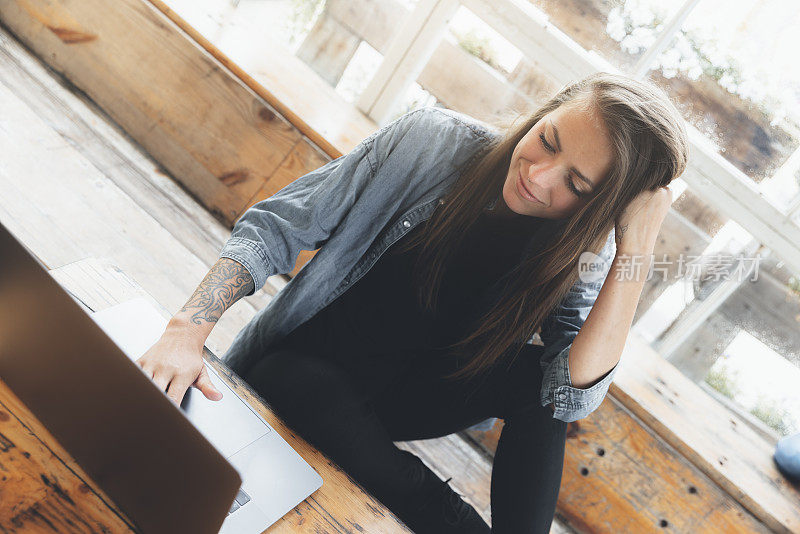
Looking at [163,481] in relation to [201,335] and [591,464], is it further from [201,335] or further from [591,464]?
[591,464]

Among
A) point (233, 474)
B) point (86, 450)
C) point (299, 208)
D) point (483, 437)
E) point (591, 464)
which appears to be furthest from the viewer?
point (483, 437)

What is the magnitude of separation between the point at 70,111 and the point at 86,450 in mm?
1727

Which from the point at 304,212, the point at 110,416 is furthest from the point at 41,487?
the point at 304,212

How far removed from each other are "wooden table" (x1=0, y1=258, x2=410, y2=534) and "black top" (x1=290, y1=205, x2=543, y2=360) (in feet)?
1.40

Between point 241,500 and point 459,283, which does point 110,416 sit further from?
point 459,283

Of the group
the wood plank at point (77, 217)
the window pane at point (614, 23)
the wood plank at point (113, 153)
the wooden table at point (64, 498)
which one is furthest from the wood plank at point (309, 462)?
the window pane at point (614, 23)

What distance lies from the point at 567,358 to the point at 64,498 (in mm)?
940

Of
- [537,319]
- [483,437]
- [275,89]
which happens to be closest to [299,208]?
[537,319]

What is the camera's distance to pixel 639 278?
1250mm

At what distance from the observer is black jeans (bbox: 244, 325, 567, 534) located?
3.64ft

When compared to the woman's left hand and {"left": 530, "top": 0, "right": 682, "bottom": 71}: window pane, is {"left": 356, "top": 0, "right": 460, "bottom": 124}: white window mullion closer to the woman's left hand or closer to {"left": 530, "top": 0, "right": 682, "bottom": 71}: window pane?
{"left": 530, "top": 0, "right": 682, "bottom": 71}: window pane

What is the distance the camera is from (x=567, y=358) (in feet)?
4.07

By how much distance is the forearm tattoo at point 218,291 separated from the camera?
37.8 inches

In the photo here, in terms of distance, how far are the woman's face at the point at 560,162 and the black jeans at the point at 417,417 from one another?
1.20 feet
